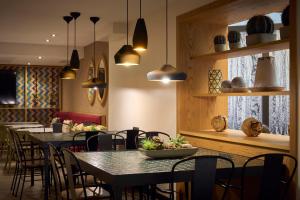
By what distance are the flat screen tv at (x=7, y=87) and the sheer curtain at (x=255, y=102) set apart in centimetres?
691

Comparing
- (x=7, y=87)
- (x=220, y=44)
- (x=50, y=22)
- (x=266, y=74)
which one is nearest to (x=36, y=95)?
(x=7, y=87)

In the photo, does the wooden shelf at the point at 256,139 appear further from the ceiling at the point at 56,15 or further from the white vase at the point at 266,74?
the ceiling at the point at 56,15

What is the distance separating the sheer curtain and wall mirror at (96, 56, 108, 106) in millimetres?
3017

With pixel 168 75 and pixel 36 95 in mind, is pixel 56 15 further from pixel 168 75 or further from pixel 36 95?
pixel 36 95

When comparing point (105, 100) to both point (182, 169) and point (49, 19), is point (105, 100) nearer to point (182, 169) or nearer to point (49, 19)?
point (49, 19)

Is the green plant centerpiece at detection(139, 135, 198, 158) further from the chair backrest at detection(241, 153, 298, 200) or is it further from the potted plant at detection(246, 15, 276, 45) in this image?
the potted plant at detection(246, 15, 276, 45)

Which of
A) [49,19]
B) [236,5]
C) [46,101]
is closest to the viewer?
[236,5]

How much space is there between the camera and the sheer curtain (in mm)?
5793

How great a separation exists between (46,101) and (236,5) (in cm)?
862

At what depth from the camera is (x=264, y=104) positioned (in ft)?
20.2

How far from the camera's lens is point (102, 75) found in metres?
8.92

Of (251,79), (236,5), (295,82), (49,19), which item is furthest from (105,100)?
(295,82)

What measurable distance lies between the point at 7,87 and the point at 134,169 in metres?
9.20

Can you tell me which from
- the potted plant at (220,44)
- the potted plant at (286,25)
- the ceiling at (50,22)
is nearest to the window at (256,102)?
the potted plant at (220,44)
